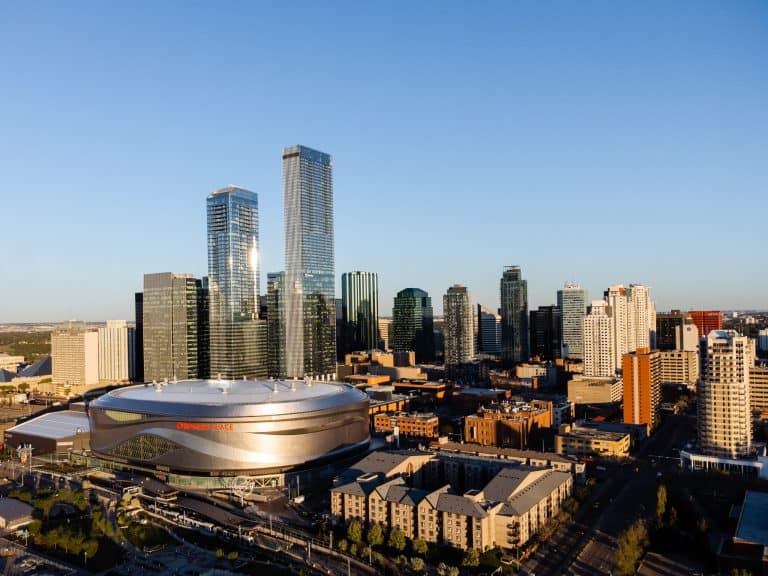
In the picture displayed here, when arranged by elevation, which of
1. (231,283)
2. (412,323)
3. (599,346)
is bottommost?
(599,346)

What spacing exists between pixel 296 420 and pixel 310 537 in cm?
1583

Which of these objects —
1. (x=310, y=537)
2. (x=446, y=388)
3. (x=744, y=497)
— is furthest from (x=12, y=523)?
(x=446, y=388)

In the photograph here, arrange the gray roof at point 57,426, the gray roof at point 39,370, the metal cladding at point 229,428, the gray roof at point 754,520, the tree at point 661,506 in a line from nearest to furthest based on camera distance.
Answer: the gray roof at point 754,520 < the tree at point 661,506 < the metal cladding at point 229,428 < the gray roof at point 57,426 < the gray roof at point 39,370

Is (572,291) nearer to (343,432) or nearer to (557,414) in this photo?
(557,414)

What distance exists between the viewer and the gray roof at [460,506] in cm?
4006

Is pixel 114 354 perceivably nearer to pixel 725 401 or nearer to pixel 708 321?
pixel 725 401

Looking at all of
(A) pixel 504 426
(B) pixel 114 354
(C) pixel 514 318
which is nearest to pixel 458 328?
(C) pixel 514 318

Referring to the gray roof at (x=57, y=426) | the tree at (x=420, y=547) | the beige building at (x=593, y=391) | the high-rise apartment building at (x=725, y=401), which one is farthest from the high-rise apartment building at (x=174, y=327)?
the high-rise apartment building at (x=725, y=401)

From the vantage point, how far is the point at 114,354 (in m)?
120

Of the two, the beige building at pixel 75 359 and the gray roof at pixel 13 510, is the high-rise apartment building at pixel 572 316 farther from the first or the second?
the gray roof at pixel 13 510

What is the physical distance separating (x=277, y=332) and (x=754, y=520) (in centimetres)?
7795

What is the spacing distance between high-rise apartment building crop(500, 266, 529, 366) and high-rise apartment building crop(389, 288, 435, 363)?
21.6 metres

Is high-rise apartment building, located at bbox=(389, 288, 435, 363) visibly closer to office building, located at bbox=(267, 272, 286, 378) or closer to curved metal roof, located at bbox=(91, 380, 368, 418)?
office building, located at bbox=(267, 272, 286, 378)

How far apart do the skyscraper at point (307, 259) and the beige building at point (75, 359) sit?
124 ft
